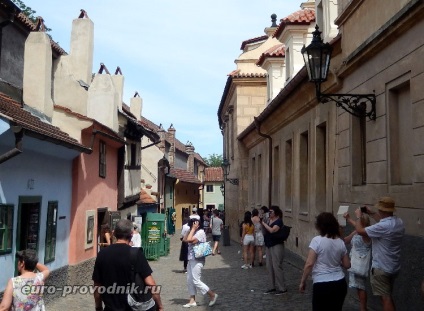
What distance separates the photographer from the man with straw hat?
6.18m

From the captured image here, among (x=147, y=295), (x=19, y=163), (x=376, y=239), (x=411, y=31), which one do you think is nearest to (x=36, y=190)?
(x=19, y=163)

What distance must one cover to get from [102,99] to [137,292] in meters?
11.6

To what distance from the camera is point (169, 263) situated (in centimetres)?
1802

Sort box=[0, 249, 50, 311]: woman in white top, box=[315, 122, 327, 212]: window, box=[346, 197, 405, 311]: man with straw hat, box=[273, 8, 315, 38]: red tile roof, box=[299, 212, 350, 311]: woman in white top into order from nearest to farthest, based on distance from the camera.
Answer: box=[0, 249, 50, 311]: woman in white top → box=[299, 212, 350, 311]: woman in white top → box=[346, 197, 405, 311]: man with straw hat → box=[315, 122, 327, 212]: window → box=[273, 8, 315, 38]: red tile roof

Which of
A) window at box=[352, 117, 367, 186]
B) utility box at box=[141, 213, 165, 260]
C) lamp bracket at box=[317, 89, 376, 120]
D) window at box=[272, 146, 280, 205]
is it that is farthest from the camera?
utility box at box=[141, 213, 165, 260]

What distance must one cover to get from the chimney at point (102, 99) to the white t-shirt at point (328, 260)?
11125 millimetres

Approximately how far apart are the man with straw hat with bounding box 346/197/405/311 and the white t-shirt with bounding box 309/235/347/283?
0.68 m

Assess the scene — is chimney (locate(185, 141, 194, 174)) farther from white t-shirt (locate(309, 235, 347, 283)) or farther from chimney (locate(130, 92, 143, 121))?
white t-shirt (locate(309, 235, 347, 283))

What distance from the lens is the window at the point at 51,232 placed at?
33.3 feet

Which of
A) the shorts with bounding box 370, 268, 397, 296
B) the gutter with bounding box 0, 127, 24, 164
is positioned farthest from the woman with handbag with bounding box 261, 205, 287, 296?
the gutter with bounding box 0, 127, 24, 164

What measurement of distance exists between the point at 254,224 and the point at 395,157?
26.3 feet

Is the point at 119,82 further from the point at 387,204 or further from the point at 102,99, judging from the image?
the point at 387,204

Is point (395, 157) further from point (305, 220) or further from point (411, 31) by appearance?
point (305, 220)

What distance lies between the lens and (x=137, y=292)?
16.2ft
